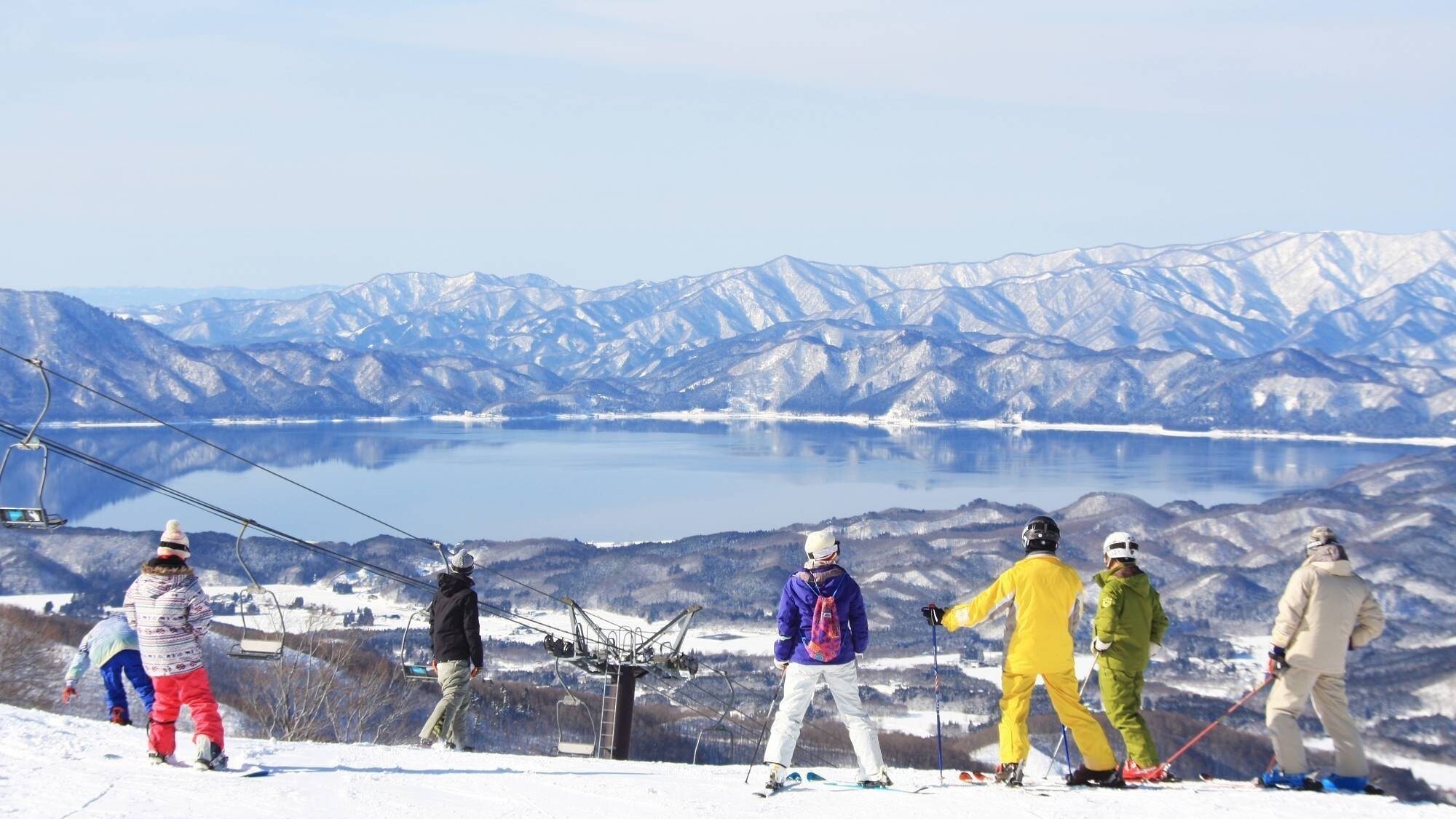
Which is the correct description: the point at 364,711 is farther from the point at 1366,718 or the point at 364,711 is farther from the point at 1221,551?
the point at 1221,551

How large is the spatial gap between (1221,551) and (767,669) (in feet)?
158

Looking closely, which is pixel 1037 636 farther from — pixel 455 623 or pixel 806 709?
pixel 455 623

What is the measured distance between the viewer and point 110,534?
92438 millimetres

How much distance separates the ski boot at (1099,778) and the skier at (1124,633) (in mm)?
194

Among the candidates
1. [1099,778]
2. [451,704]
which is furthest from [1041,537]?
[451,704]

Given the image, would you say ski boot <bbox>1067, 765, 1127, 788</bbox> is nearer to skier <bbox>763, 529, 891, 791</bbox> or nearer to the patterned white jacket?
skier <bbox>763, 529, 891, 791</bbox>

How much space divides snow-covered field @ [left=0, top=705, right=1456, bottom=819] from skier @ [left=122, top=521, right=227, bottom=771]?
8.7 inches

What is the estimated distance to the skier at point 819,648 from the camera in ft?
28.2

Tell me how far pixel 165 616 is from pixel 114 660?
3.10m

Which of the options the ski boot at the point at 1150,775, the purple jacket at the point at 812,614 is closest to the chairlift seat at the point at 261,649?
the purple jacket at the point at 812,614

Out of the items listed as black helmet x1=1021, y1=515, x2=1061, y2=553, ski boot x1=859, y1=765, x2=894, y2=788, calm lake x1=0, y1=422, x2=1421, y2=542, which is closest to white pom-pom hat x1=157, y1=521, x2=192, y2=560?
ski boot x1=859, y1=765, x2=894, y2=788

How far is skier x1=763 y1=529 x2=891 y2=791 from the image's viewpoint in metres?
8.60

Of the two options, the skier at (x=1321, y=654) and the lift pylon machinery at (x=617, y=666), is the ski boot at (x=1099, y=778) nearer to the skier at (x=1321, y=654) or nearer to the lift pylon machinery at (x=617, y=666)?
the skier at (x=1321, y=654)

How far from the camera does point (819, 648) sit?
859 cm
